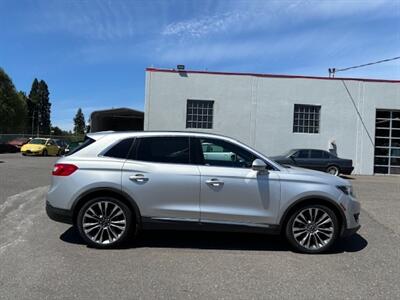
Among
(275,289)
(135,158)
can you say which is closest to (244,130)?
(135,158)

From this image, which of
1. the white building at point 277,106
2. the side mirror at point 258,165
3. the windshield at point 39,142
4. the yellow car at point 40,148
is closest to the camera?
the side mirror at point 258,165

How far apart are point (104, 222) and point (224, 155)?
2.01 metres

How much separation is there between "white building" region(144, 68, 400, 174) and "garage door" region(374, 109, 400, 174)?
0.53m

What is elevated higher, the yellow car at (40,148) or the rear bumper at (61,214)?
the yellow car at (40,148)

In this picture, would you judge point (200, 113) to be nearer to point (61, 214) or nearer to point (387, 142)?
point (387, 142)

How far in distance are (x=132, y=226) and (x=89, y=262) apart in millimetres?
906

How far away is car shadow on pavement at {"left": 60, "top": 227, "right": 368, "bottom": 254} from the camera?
6883 mm

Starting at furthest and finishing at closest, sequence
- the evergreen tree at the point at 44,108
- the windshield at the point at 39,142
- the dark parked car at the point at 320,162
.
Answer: the evergreen tree at the point at 44,108, the windshield at the point at 39,142, the dark parked car at the point at 320,162

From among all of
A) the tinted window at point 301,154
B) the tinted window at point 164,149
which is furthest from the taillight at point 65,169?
the tinted window at point 301,154

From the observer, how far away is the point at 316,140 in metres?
25.2

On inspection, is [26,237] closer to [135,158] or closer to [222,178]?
[135,158]

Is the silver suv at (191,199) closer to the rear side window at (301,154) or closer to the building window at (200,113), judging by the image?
the rear side window at (301,154)

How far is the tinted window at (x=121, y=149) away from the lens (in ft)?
22.4

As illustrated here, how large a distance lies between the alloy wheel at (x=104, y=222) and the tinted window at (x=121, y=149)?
2.32 ft
